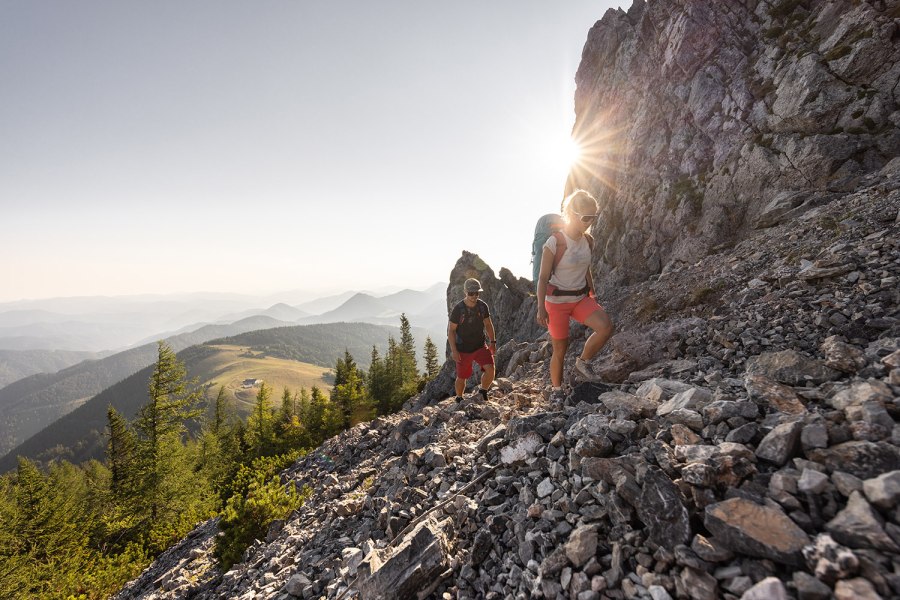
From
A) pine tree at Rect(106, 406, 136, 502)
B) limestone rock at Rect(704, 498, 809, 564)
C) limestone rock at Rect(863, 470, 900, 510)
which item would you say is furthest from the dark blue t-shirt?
pine tree at Rect(106, 406, 136, 502)

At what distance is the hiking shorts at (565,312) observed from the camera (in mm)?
7016

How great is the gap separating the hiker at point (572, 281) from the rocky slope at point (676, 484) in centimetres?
117

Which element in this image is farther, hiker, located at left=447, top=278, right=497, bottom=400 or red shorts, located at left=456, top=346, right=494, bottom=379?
red shorts, located at left=456, top=346, right=494, bottom=379

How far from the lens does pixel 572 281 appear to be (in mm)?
6922

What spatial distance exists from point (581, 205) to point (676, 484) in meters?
4.81

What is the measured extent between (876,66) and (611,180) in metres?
23.6

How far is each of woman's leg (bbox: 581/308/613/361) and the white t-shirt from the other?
0.46 meters

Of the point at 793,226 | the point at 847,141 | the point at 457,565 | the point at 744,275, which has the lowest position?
the point at 457,565

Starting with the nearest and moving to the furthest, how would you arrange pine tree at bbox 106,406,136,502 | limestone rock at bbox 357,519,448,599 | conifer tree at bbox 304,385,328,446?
limestone rock at bbox 357,519,448,599 → conifer tree at bbox 304,385,328,446 → pine tree at bbox 106,406,136,502

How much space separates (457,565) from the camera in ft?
13.4

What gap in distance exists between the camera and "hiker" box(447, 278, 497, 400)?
10.2 metres

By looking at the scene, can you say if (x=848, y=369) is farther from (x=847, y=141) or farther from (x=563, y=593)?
(x=847, y=141)

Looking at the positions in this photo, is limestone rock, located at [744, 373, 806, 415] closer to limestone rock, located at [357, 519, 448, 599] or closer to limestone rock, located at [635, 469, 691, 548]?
limestone rock, located at [635, 469, 691, 548]

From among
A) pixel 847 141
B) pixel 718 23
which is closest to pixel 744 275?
pixel 847 141
